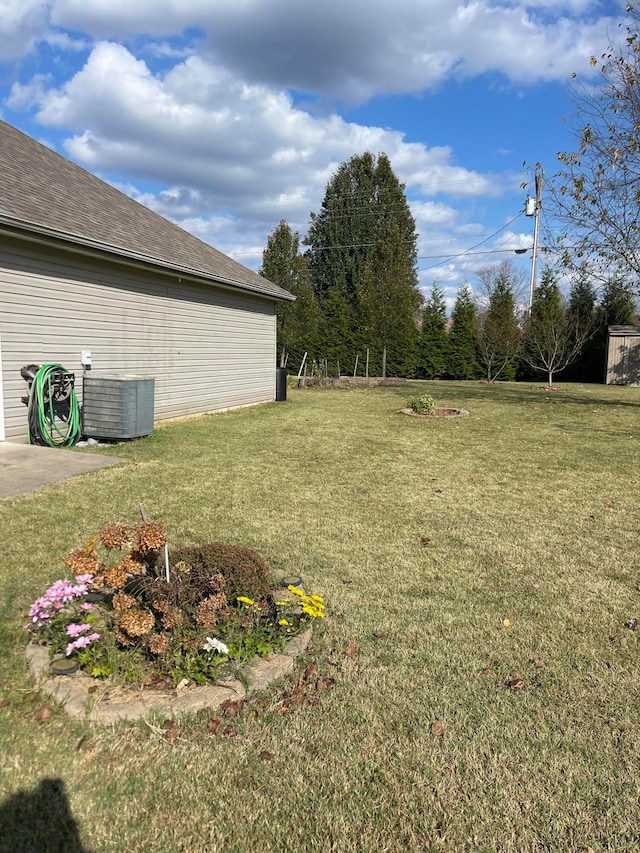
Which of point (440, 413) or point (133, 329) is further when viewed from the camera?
point (440, 413)

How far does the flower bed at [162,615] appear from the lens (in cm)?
236

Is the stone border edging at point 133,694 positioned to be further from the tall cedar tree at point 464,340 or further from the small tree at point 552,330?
the tall cedar tree at point 464,340

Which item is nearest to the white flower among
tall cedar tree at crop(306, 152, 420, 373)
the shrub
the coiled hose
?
the coiled hose

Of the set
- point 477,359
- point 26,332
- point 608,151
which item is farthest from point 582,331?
point 26,332

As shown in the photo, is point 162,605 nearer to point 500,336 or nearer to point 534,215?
point 500,336

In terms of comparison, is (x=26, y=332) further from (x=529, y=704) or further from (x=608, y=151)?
(x=608, y=151)

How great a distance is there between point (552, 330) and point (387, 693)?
1879cm

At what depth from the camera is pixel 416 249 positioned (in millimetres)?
35562

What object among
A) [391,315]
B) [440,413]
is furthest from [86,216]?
[391,315]

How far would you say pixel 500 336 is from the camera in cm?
2222

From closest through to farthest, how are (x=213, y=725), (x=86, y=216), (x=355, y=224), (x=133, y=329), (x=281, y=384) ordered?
1. (x=213, y=725)
2. (x=86, y=216)
3. (x=133, y=329)
4. (x=281, y=384)
5. (x=355, y=224)

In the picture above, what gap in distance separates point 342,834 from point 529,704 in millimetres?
1053

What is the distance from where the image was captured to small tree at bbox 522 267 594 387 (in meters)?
19.3

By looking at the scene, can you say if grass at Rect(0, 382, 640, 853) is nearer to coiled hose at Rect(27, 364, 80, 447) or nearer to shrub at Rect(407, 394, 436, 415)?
coiled hose at Rect(27, 364, 80, 447)
